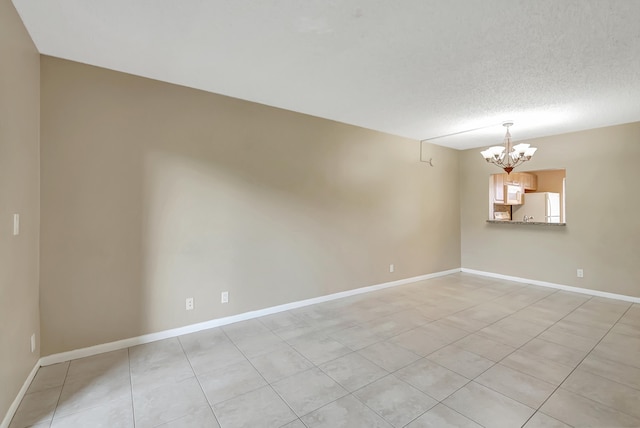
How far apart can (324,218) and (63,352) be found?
2.93m

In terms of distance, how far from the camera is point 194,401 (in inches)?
75.4

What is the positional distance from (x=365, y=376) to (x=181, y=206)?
2.33 metres

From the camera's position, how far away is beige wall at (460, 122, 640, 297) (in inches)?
158

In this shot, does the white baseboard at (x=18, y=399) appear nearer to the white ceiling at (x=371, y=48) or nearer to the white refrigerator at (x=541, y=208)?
the white ceiling at (x=371, y=48)

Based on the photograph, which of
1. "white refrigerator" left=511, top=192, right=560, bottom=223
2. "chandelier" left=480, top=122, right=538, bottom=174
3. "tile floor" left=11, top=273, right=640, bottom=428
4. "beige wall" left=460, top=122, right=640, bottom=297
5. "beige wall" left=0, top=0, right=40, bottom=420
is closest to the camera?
"beige wall" left=0, top=0, right=40, bottom=420

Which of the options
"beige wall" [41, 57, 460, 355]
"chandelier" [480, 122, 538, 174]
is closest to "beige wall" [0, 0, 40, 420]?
"beige wall" [41, 57, 460, 355]

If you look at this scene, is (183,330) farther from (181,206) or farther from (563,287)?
(563,287)

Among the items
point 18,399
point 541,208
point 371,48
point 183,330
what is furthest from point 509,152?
point 18,399

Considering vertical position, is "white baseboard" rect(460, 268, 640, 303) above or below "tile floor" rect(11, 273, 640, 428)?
above

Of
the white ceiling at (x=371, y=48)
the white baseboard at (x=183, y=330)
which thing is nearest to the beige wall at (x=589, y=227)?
the white ceiling at (x=371, y=48)

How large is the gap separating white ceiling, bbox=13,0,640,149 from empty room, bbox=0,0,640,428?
0.02 meters

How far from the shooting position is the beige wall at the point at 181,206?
243cm

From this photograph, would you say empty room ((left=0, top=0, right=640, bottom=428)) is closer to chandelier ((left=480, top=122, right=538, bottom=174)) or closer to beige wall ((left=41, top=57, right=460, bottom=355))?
beige wall ((left=41, top=57, right=460, bottom=355))

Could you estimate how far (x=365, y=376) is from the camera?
221 cm
